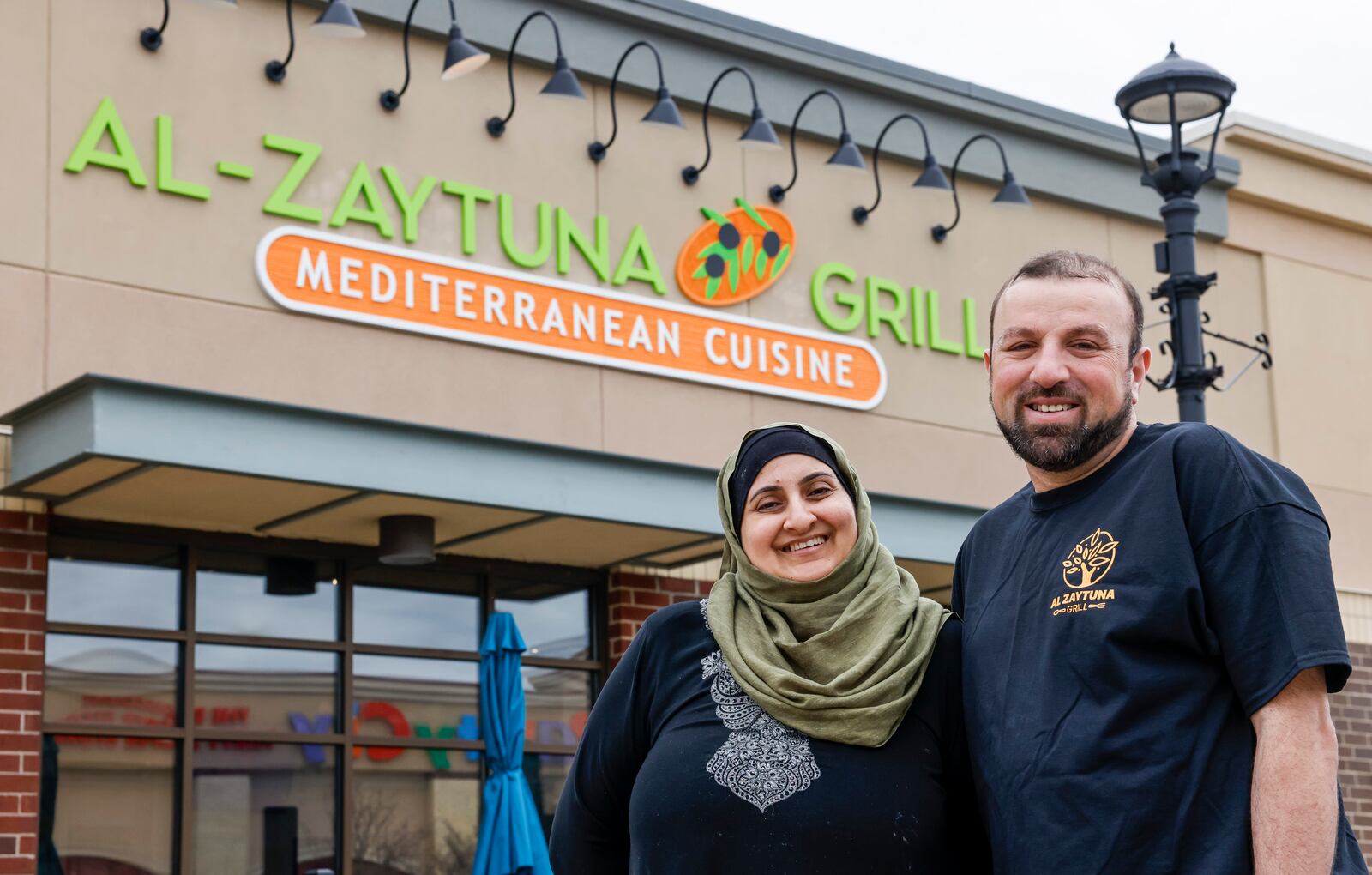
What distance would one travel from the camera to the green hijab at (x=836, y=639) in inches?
140

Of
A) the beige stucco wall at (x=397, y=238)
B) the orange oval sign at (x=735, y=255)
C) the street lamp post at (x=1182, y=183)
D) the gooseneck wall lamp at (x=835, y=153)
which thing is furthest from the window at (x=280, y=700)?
the street lamp post at (x=1182, y=183)

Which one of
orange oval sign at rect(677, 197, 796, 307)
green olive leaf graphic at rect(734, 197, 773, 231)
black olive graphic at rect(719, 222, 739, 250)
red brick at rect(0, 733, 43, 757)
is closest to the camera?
red brick at rect(0, 733, 43, 757)

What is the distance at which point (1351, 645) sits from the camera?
45.2 ft

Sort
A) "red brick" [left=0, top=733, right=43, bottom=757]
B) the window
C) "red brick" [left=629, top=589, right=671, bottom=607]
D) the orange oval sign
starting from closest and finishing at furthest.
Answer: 1. "red brick" [left=0, top=733, right=43, bottom=757]
2. the window
3. "red brick" [left=629, top=589, right=671, bottom=607]
4. the orange oval sign

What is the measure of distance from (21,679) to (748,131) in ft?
17.5

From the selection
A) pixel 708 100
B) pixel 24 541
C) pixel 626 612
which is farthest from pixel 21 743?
pixel 708 100

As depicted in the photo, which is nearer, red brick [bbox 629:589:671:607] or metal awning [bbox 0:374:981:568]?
metal awning [bbox 0:374:981:568]

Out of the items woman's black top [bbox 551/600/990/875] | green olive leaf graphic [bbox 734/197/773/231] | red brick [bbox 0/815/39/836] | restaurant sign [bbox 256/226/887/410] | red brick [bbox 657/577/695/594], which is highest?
green olive leaf graphic [bbox 734/197/773/231]

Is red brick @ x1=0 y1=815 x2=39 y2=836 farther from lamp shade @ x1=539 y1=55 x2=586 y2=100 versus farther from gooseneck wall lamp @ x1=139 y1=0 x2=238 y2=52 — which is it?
lamp shade @ x1=539 y1=55 x2=586 y2=100

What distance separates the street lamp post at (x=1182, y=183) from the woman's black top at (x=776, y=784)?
5.57 m

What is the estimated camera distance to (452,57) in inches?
389

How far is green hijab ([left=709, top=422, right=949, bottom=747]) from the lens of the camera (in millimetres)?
3564

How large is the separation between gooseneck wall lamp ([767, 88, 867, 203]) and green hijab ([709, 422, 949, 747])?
7.92m

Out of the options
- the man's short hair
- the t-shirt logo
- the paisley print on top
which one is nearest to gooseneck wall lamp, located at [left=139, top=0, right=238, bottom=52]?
the paisley print on top
